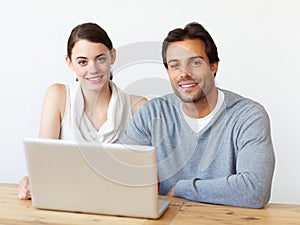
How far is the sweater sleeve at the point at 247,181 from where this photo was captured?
4.98ft

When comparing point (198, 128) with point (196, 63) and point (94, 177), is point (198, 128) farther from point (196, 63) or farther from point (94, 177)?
point (94, 177)

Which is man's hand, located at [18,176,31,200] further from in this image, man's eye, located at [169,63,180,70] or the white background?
the white background

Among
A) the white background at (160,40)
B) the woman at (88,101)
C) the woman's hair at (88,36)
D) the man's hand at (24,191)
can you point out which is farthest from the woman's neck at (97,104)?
the man's hand at (24,191)

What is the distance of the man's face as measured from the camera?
1.72 meters

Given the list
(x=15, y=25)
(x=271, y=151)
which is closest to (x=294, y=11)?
(x=271, y=151)

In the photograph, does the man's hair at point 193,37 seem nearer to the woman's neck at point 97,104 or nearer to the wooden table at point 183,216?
the woman's neck at point 97,104

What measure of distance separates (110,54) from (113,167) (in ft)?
2.43

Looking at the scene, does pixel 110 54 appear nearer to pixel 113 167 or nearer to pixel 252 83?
pixel 113 167

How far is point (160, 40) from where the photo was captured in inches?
104

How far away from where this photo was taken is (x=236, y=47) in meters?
2.58

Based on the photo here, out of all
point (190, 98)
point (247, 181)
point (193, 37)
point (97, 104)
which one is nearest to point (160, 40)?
point (97, 104)

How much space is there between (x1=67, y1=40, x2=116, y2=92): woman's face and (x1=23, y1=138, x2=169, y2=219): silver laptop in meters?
0.62

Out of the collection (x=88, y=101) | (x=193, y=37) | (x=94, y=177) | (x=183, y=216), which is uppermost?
(x=193, y=37)

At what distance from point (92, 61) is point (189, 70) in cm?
42
